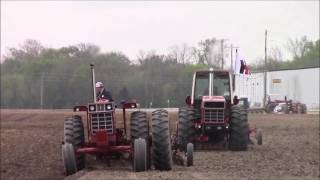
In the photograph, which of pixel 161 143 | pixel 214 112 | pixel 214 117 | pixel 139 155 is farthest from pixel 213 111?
pixel 139 155

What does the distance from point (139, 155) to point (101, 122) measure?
111 centimetres

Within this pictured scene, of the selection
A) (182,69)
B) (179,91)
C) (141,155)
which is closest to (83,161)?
(141,155)

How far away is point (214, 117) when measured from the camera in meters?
20.5

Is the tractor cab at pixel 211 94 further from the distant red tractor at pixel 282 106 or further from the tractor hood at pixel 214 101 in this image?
the distant red tractor at pixel 282 106

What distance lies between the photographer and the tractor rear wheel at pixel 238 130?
2034cm

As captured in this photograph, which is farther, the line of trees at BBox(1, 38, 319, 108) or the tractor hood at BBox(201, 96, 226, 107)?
the line of trees at BBox(1, 38, 319, 108)

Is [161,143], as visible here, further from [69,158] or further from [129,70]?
[129,70]

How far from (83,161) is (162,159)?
1.83 metres

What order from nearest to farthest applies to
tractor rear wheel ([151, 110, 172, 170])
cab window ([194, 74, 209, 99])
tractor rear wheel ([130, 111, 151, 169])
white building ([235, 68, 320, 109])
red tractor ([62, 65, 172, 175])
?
red tractor ([62, 65, 172, 175]) < tractor rear wheel ([130, 111, 151, 169]) < tractor rear wheel ([151, 110, 172, 170]) < cab window ([194, 74, 209, 99]) < white building ([235, 68, 320, 109])

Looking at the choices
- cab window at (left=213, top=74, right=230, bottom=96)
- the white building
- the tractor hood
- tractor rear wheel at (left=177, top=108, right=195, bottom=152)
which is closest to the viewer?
tractor rear wheel at (left=177, top=108, right=195, bottom=152)

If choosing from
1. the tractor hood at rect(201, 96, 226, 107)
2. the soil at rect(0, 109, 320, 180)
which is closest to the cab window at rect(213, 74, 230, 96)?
the tractor hood at rect(201, 96, 226, 107)

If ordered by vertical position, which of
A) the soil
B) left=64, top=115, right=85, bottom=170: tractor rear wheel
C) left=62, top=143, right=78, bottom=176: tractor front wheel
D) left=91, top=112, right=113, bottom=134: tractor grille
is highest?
left=91, top=112, right=113, bottom=134: tractor grille

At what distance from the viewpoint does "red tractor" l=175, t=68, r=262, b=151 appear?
20297mm

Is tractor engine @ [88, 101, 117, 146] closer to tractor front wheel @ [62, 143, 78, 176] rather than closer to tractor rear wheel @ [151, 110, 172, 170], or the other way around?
tractor front wheel @ [62, 143, 78, 176]
